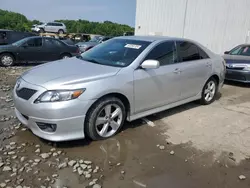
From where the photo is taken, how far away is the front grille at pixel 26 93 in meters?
3.35

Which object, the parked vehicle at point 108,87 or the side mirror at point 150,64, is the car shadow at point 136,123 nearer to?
the parked vehicle at point 108,87

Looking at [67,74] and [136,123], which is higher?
[67,74]

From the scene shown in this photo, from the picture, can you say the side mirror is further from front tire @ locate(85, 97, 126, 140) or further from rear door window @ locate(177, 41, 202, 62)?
rear door window @ locate(177, 41, 202, 62)

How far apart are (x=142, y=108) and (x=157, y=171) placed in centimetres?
125

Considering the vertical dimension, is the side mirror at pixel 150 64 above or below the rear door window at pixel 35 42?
above

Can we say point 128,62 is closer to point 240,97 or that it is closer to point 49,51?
point 240,97

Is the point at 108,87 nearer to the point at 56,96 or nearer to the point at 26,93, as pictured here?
the point at 56,96

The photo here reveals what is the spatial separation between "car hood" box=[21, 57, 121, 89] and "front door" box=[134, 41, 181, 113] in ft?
1.60

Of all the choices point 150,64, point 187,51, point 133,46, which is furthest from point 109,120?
point 187,51

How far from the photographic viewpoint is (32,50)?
1089 cm

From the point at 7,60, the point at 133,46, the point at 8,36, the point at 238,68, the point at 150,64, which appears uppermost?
the point at 133,46

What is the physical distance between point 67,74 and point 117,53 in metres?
1.12

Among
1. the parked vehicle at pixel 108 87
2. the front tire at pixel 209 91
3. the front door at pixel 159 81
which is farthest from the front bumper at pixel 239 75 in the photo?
the front door at pixel 159 81

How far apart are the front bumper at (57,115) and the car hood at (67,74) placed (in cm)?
14
